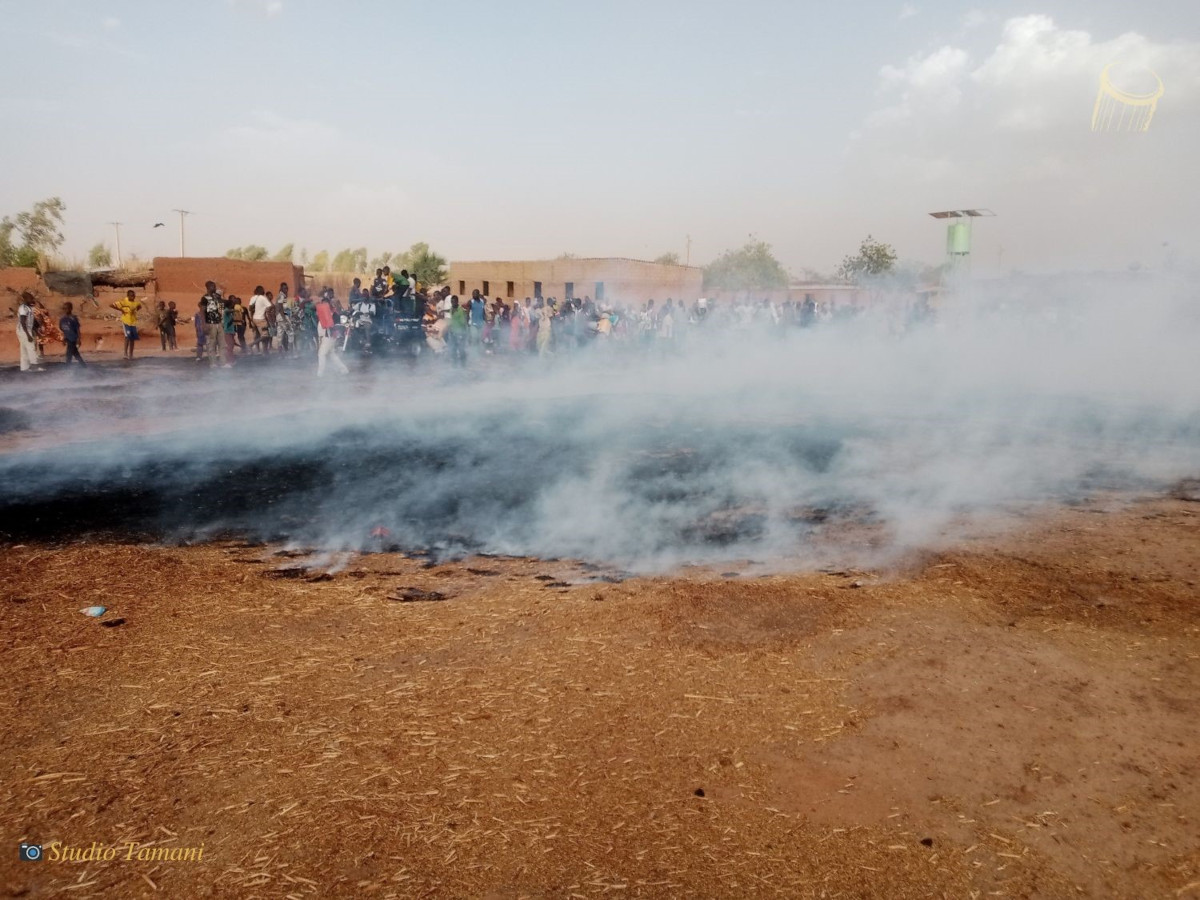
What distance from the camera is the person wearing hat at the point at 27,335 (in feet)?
45.0

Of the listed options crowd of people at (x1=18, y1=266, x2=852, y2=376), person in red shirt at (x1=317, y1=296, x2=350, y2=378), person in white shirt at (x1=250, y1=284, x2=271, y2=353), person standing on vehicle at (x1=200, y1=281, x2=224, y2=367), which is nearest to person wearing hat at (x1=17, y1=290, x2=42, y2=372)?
crowd of people at (x1=18, y1=266, x2=852, y2=376)

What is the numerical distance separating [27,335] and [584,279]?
67.3 ft

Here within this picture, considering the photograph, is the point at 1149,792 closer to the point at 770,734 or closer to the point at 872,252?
the point at 770,734

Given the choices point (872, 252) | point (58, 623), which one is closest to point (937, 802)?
point (58, 623)

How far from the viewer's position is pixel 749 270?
163 feet

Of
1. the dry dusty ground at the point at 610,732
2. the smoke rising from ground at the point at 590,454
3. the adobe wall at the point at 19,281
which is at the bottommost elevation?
the dry dusty ground at the point at 610,732

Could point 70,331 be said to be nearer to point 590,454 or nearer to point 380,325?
point 380,325

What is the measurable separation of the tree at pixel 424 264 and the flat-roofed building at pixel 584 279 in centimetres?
509

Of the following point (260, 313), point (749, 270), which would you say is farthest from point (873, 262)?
point (260, 313)

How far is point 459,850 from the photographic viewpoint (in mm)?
2482

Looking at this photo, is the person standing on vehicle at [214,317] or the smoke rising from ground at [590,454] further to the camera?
the person standing on vehicle at [214,317]

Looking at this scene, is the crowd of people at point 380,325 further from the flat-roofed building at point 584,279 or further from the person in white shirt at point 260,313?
the flat-roofed building at point 584,279

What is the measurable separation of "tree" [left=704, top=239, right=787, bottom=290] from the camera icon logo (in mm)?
47025

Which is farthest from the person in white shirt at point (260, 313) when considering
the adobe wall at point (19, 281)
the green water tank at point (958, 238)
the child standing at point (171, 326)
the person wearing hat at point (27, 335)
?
the green water tank at point (958, 238)
